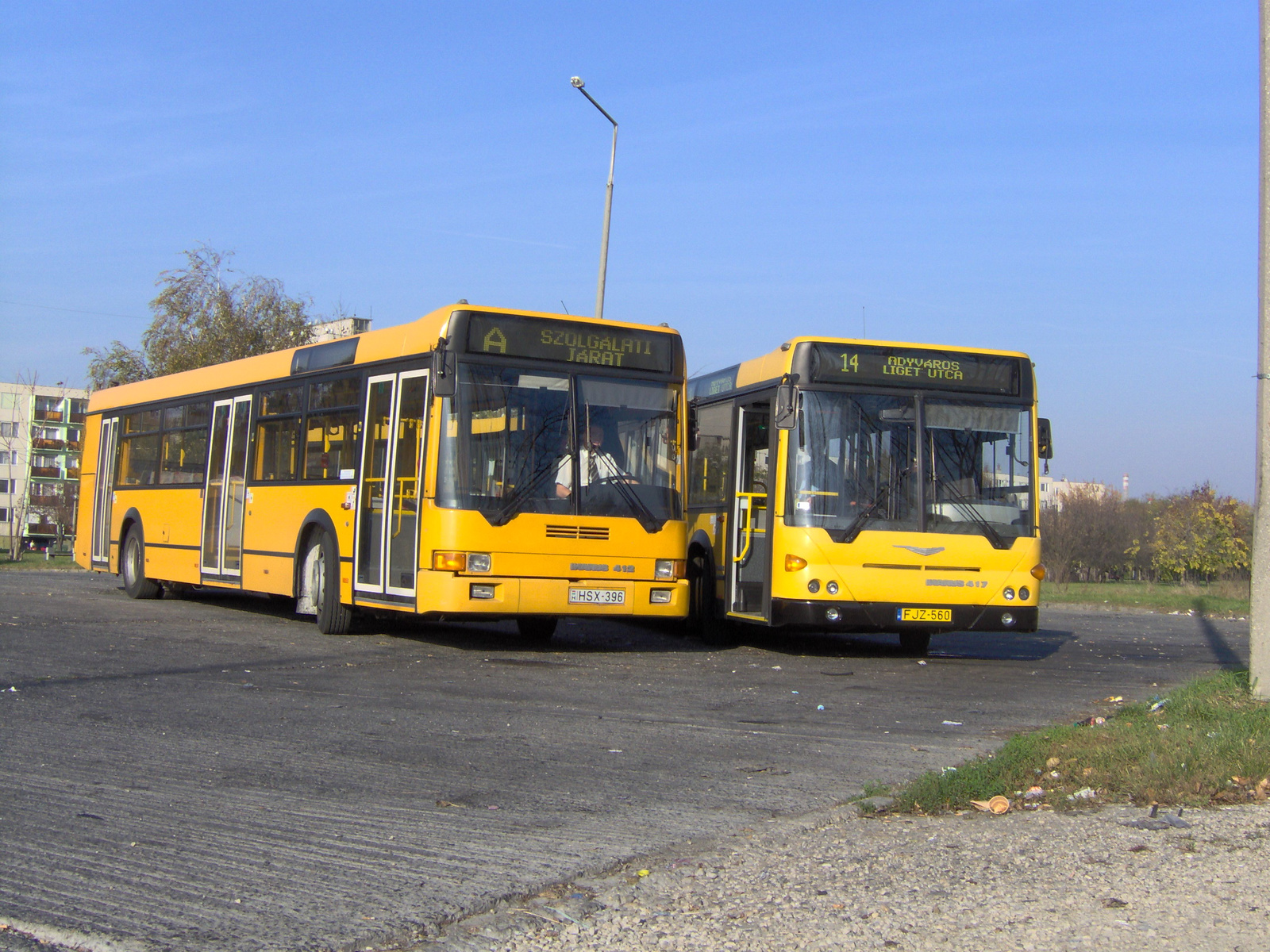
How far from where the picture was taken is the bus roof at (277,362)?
1315 centimetres

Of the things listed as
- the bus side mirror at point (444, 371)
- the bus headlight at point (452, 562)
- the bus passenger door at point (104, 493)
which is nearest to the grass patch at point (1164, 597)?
the bus headlight at point (452, 562)

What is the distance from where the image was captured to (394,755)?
7.33 meters

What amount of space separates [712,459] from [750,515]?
1.42 m

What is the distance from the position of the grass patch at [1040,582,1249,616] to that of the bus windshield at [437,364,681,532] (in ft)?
44.9

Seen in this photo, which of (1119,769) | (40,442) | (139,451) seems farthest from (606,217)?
(40,442)

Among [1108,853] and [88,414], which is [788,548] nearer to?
[1108,853]

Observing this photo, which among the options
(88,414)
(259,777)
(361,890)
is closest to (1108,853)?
(361,890)

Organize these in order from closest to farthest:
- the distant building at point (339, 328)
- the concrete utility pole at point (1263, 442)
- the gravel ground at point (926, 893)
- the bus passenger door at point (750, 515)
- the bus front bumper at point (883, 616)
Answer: the gravel ground at point (926, 893)
the concrete utility pole at point (1263, 442)
the bus front bumper at point (883, 616)
the bus passenger door at point (750, 515)
the distant building at point (339, 328)

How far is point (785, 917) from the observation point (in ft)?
14.3

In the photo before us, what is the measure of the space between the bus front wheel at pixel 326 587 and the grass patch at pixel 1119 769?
330 inches

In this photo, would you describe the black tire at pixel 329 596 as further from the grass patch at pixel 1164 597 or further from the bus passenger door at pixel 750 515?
the grass patch at pixel 1164 597

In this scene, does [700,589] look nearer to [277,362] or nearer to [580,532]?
[580,532]

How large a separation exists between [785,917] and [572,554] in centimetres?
866

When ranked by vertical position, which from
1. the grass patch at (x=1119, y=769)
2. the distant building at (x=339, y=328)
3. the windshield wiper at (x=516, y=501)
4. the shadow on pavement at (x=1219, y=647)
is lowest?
the grass patch at (x=1119, y=769)
